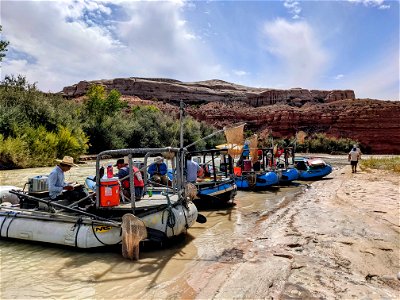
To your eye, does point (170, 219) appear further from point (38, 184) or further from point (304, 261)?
point (38, 184)

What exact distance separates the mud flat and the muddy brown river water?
0.20 m

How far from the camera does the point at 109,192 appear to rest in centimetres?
735

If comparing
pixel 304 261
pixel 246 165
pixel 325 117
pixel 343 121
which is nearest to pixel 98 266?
pixel 304 261

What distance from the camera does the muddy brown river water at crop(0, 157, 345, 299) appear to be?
5.46m

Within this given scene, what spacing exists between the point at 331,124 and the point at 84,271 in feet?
194

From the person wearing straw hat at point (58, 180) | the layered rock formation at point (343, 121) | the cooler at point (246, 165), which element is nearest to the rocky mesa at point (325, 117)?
the layered rock formation at point (343, 121)

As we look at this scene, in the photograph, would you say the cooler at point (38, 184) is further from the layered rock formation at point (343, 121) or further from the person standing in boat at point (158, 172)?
the layered rock formation at point (343, 121)

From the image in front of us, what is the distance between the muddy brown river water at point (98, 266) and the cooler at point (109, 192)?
1.01m

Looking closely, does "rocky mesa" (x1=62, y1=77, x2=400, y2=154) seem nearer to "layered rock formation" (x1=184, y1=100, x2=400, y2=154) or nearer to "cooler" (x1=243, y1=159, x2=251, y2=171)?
"layered rock formation" (x1=184, y1=100, x2=400, y2=154)

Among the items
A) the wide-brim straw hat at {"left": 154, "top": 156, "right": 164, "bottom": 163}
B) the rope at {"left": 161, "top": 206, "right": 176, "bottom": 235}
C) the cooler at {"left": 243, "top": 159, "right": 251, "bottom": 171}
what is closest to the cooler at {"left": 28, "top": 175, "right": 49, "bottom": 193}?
the rope at {"left": 161, "top": 206, "right": 176, "bottom": 235}

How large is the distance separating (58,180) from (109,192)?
1606mm

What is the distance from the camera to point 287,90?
98938 millimetres

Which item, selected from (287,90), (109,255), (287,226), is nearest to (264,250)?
(287,226)

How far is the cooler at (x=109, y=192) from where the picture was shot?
7.33 m
